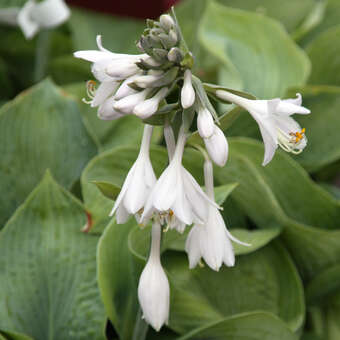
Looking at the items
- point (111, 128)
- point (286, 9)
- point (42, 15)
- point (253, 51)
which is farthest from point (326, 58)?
point (42, 15)

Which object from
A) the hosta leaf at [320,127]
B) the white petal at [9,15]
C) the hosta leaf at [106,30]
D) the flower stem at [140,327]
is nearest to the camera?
the flower stem at [140,327]

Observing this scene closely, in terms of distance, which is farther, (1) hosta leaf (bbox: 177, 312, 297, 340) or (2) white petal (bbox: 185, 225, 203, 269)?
(1) hosta leaf (bbox: 177, 312, 297, 340)

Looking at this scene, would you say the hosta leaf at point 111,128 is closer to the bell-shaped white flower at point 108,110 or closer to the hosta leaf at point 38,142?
the hosta leaf at point 38,142

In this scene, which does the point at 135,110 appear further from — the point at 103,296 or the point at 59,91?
the point at 59,91

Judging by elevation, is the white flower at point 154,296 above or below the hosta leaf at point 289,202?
above

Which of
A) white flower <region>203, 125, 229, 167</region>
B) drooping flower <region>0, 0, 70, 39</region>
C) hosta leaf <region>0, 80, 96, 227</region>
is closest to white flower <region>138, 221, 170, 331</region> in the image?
white flower <region>203, 125, 229, 167</region>

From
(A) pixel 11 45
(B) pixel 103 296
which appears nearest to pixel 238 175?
(B) pixel 103 296

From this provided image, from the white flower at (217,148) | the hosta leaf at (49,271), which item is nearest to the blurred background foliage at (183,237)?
the hosta leaf at (49,271)

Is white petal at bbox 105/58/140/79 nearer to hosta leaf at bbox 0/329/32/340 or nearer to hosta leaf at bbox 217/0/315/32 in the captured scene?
hosta leaf at bbox 0/329/32/340
